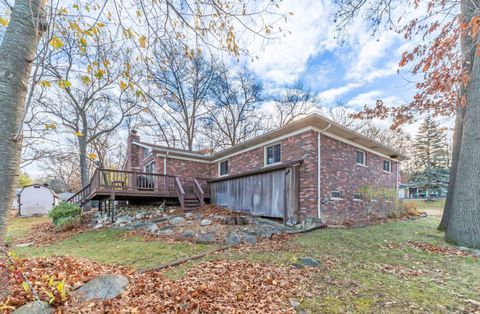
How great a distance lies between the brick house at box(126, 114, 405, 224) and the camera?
→ 8.53 meters

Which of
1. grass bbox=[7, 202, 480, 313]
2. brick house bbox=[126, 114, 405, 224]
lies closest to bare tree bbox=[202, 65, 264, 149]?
brick house bbox=[126, 114, 405, 224]

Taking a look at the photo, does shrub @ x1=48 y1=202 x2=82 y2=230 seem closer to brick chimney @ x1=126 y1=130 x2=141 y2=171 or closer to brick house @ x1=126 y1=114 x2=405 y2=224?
brick house @ x1=126 y1=114 x2=405 y2=224

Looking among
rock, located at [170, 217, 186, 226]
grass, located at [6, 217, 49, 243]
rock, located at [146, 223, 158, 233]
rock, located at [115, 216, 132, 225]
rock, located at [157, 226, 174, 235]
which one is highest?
rock, located at [170, 217, 186, 226]

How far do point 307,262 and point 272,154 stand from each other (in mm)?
6486

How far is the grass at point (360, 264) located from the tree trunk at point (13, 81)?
281 centimetres

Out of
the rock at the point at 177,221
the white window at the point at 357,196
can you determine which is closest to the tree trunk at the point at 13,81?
the rock at the point at 177,221

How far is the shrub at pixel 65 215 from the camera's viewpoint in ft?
31.9

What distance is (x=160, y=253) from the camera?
5.28m

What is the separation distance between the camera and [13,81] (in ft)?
5.97

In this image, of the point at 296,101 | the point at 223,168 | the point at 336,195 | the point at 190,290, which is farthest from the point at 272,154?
the point at 296,101

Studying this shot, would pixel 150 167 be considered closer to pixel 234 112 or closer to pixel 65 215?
pixel 65 215

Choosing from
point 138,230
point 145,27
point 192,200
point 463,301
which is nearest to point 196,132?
point 192,200

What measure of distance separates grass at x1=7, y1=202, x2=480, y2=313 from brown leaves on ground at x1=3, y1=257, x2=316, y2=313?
36 cm

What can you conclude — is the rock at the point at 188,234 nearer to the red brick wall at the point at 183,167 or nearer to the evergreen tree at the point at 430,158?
the red brick wall at the point at 183,167
